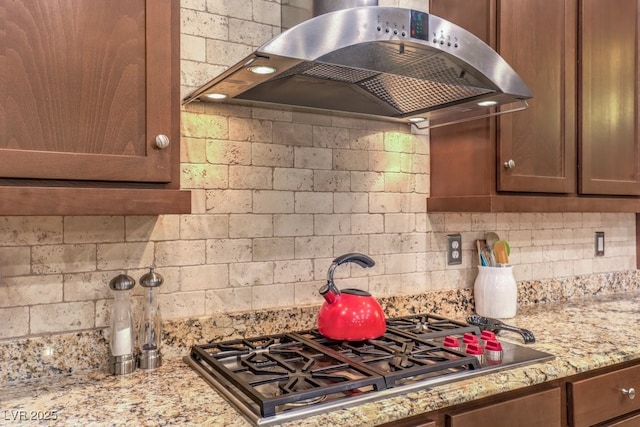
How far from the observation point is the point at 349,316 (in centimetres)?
150

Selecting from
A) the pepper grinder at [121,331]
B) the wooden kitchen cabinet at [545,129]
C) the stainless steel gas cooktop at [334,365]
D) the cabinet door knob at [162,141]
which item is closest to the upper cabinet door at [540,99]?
the wooden kitchen cabinet at [545,129]

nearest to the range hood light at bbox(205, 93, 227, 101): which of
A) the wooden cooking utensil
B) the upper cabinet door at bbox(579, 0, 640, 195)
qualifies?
the wooden cooking utensil

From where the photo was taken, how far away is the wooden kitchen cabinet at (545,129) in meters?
1.83

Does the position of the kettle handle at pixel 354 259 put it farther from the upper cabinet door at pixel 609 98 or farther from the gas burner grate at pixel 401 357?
the upper cabinet door at pixel 609 98

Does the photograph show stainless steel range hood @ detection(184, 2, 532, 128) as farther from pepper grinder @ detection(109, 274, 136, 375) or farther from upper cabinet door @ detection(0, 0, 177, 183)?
pepper grinder @ detection(109, 274, 136, 375)

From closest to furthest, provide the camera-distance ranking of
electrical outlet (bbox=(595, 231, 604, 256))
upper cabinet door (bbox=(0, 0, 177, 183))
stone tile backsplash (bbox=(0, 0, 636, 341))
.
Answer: upper cabinet door (bbox=(0, 0, 177, 183))
stone tile backsplash (bbox=(0, 0, 636, 341))
electrical outlet (bbox=(595, 231, 604, 256))

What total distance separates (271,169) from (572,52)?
1.32 metres

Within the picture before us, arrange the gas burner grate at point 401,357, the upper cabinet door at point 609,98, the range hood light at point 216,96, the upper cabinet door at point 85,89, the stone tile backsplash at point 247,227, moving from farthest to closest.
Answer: the upper cabinet door at point 609,98
the range hood light at point 216,96
the stone tile backsplash at point 247,227
the gas burner grate at point 401,357
the upper cabinet door at point 85,89

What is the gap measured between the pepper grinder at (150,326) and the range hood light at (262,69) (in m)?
0.62

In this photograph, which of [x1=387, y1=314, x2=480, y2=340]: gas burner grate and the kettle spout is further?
[x1=387, y1=314, x2=480, y2=340]: gas burner grate

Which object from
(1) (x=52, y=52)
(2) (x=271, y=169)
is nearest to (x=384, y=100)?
(2) (x=271, y=169)

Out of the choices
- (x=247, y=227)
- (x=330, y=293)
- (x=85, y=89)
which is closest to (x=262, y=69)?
(x=85, y=89)

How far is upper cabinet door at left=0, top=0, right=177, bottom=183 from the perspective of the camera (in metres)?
1.00

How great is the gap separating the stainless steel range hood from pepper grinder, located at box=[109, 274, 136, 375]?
1.89ft
